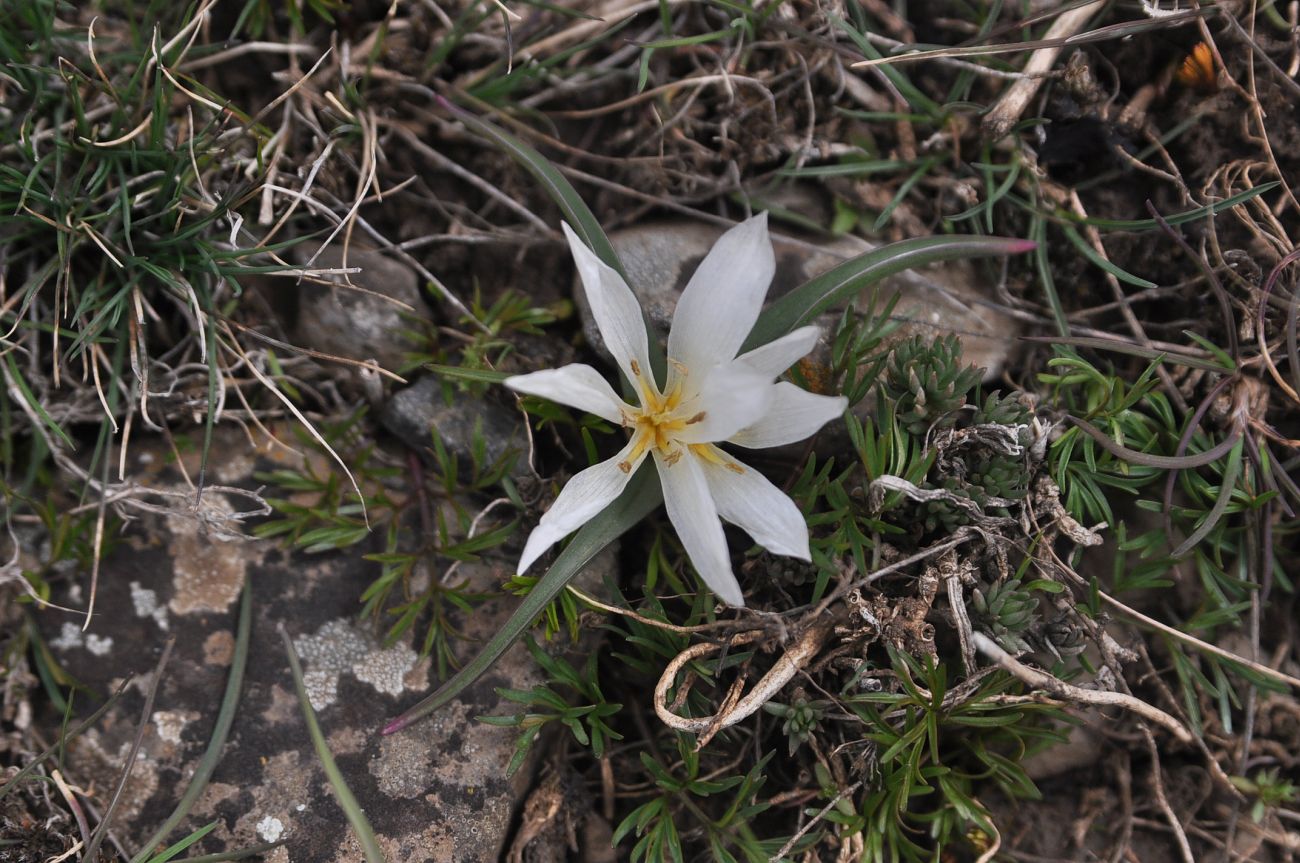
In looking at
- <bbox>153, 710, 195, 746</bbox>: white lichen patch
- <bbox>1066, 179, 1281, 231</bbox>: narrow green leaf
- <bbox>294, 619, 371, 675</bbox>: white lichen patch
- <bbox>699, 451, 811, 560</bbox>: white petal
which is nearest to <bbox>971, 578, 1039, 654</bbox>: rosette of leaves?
<bbox>699, 451, 811, 560</bbox>: white petal

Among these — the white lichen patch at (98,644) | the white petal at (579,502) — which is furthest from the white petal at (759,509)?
the white lichen patch at (98,644)

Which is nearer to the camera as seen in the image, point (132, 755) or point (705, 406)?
point (705, 406)

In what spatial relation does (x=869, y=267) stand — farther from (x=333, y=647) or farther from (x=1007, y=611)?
(x=333, y=647)

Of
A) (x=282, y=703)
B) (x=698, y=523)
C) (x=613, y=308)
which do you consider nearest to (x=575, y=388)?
(x=613, y=308)

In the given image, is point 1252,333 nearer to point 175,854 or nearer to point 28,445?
point 175,854

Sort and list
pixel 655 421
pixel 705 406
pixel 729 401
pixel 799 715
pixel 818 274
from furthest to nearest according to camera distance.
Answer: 1. pixel 818 274
2. pixel 799 715
3. pixel 655 421
4. pixel 705 406
5. pixel 729 401

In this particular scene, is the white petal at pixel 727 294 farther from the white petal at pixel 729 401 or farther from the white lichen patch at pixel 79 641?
the white lichen patch at pixel 79 641
